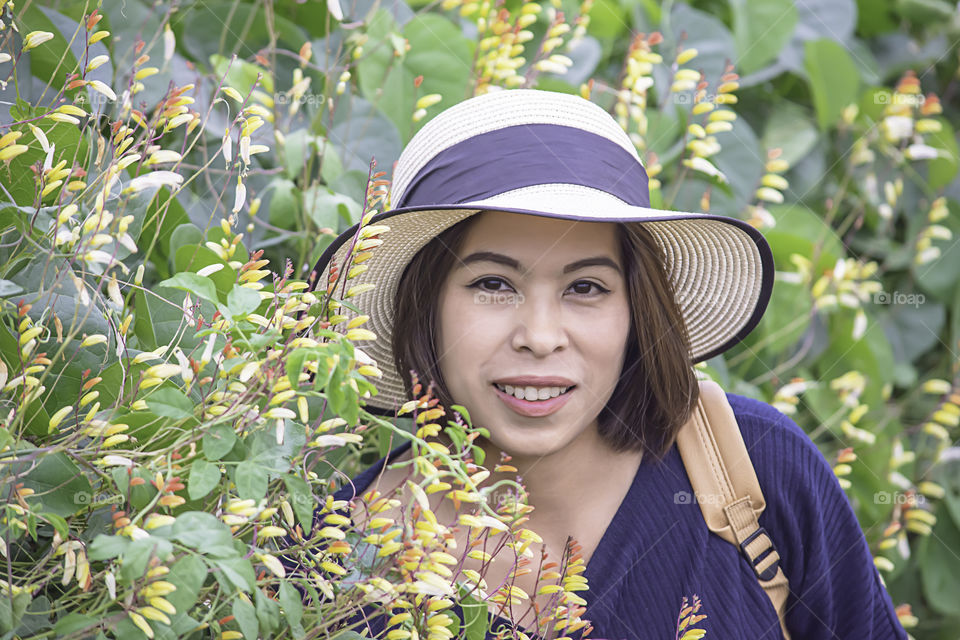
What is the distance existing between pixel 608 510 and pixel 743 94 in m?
1.60

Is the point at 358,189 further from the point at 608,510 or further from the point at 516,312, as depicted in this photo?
the point at 608,510

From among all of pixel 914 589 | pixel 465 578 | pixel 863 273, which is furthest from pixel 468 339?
pixel 914 589

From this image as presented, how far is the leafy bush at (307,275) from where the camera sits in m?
0.89

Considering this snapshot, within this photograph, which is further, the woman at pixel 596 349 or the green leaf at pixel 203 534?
the woman at pixel 596 349

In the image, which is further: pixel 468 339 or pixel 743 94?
pixel 743 94

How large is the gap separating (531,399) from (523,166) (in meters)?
0.31

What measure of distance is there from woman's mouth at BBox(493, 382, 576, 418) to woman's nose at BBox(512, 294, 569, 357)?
61 mm

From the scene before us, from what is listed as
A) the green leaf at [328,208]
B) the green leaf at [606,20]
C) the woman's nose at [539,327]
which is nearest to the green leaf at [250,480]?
the woman's nose at [539,327]

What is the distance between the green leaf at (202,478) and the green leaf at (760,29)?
6.70 ft

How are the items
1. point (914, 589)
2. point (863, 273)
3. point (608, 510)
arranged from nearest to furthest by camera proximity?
point (608, 510) < point (863, 273) < point (914, 589)

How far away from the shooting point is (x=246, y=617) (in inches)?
33.5

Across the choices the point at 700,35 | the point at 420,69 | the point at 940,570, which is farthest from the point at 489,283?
the point at 940,570

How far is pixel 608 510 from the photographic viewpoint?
1.53 metres

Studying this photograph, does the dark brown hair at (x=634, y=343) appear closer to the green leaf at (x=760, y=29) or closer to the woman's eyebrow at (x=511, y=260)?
the woman's eyebrow at (x=511, y=260)
